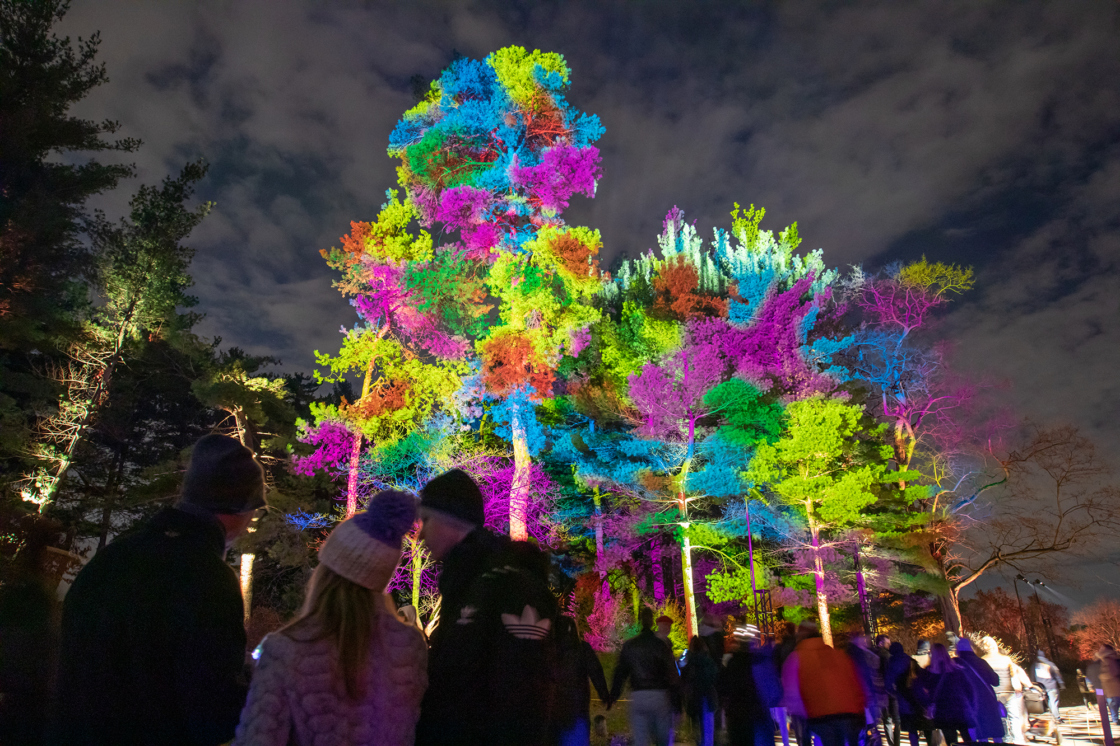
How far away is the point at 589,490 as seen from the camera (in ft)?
81.0

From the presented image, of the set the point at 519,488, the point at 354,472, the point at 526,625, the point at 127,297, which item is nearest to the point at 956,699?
the point at 526,625

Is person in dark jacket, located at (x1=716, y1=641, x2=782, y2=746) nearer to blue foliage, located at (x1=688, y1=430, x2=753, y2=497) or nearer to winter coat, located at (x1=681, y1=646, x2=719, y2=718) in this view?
winter coat, located at (x1=681, y1=646, x2=719, y2=718)

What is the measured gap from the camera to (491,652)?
2.20m

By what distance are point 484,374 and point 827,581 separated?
16006mm

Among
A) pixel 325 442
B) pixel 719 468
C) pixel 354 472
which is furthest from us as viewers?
pixel 719 468

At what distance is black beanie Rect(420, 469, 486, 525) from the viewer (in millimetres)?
2555

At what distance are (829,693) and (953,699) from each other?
2793 mm

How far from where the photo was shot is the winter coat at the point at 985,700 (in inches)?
267

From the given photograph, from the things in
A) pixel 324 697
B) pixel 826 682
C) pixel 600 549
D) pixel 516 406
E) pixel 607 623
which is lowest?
pixel 826 682

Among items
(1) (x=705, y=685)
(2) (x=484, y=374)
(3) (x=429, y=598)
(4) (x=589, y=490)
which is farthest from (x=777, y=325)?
(1) (x=705, y=685)

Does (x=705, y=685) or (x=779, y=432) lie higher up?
(x=779, y=432)

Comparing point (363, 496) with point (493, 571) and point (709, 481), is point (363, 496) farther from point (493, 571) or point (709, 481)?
point (493, 571)

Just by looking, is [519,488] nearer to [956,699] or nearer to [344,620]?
[956,699]

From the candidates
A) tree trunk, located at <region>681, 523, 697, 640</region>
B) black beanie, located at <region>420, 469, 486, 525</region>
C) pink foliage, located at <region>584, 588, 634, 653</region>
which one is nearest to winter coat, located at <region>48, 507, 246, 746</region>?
black beanie, located at <region>420, 469, 486, 525</region>
